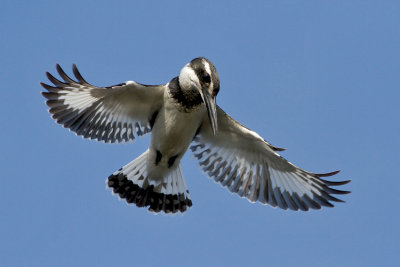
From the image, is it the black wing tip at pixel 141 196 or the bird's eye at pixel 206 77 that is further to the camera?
the black wing tip at pixel 141 196

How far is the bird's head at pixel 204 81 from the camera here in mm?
9062

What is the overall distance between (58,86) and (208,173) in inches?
112

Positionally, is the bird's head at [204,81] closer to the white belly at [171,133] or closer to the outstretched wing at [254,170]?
the white belly at [171,133]

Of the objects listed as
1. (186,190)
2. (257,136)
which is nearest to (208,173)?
(186,190)

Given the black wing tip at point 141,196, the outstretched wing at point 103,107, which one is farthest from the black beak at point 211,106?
the black wing tip at point 141,196

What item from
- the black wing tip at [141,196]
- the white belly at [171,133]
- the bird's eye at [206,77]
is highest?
the bird's eye at [206,77]

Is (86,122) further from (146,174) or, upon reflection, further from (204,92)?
(204,92)

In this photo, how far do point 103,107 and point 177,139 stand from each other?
1250mm

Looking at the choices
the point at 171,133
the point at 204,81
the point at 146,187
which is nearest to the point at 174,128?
the point at 171,133

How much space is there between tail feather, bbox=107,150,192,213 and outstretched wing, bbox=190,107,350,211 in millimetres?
573

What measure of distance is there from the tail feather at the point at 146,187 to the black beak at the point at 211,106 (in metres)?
2.17

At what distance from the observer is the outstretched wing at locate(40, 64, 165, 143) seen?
1000cm

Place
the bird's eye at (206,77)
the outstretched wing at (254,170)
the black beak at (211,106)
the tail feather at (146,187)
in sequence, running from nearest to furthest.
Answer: the black beak at (211,106)
the bird's eye at (206,77)
the outstretched wing at (254,170)
the tail feather at (146,187)

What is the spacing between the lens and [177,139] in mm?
10211
